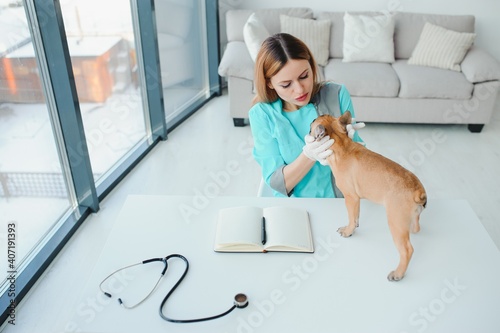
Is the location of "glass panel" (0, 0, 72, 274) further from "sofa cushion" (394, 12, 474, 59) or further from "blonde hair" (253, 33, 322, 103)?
"sofa cushion" (394, 12, 474, 59)

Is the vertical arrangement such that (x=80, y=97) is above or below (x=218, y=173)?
above

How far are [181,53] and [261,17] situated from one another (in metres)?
0.71

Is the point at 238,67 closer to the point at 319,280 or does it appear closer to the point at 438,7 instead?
the point at 438,7

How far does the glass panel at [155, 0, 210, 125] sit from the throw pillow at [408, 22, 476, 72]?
1717 mm

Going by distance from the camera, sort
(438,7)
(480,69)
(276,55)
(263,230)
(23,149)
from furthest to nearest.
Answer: (438,7), (480,69), (23,149), (276,55), (263,230)

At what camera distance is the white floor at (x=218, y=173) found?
1830mm

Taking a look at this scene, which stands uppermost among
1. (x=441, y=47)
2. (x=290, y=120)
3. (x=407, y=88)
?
(x=290, y=120)

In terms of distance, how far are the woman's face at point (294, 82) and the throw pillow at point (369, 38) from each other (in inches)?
83.9

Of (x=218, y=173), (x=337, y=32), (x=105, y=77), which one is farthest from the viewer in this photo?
(x=337, y=32)

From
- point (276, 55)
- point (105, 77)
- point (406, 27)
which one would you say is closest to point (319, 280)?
point (276, 55)

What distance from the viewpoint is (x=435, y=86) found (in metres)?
3.03

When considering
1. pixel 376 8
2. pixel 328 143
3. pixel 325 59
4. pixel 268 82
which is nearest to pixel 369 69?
pixel 325 59

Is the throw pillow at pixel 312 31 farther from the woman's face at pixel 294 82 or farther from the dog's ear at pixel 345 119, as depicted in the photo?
the dog's ear at pixel 345 119

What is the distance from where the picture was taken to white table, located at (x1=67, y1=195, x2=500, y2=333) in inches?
37.8
